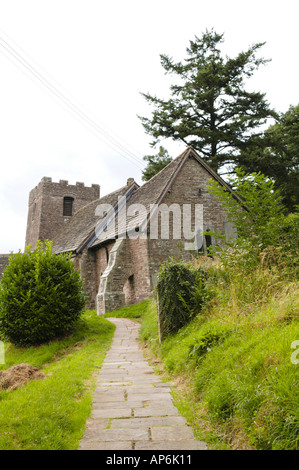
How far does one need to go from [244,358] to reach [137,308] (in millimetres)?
11015

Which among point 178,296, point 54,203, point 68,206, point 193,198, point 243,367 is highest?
point 54,203

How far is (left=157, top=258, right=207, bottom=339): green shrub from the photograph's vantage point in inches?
293

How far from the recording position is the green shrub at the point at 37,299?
9375 mm

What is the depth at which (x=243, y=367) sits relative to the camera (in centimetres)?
392

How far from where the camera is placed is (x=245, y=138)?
24.7 m

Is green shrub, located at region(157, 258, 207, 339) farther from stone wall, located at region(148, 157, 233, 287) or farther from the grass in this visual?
stone wall, located at region(148, 157, 233, 287)

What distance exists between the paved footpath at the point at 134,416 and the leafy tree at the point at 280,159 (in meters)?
19.5

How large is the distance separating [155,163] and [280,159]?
372 inches

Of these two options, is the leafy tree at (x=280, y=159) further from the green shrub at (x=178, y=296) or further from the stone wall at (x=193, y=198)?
the green shrub at (x=178, y=296)

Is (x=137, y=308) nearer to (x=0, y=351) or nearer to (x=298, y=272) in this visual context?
(x=0, y=351)

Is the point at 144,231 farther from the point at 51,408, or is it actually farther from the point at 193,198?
the point at 51,408

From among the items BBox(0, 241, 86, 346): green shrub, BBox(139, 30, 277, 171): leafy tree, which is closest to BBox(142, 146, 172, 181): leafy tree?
BBox(139, 30, 277, 171): leafy tree

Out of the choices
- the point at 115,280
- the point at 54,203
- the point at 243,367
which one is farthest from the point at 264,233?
the point at 54,203
